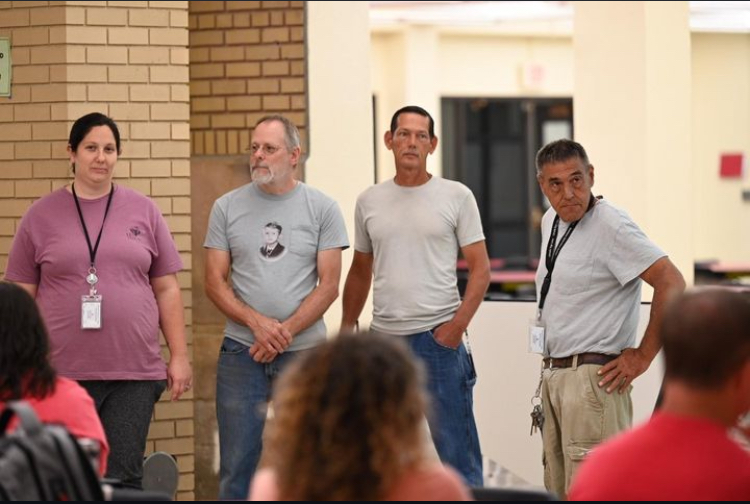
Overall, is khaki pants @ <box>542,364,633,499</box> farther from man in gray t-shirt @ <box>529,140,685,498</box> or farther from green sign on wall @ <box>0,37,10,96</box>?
green sign on wall @ <box>0,37,10,96</box>

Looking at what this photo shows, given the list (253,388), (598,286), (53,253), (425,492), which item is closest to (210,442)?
(253,388)

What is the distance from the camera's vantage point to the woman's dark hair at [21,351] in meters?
3.08

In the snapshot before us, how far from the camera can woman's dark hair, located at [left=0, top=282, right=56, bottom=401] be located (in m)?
3.08

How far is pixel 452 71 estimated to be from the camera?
57.3 ft

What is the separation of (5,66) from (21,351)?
3127 millimetres

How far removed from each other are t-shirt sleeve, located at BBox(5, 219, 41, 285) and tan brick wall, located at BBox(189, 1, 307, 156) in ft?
6.47

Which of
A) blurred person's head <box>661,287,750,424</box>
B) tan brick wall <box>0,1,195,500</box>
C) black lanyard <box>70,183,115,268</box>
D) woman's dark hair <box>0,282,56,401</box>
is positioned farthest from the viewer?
tan brick wall <box>0,1,195,500</box>

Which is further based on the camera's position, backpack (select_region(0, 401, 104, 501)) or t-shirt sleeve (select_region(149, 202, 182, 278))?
t-shirt sleeve (select_region(149, 202, 182, 278))

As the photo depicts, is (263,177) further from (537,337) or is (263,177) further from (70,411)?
(70,411)

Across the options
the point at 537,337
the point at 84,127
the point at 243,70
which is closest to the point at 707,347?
the point at 537,337

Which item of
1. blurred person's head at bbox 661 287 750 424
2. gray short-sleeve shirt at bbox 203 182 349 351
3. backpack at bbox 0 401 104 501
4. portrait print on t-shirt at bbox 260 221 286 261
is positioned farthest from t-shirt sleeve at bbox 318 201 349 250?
blurred person's head at bbox 661 287 750 424

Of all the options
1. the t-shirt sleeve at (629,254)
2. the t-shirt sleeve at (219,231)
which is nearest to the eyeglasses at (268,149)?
the t-shirt sleeve at (219,231)

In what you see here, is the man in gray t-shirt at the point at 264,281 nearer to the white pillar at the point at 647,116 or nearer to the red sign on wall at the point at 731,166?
the white pillar at the point at 647,116

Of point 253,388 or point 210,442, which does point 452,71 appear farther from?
point 253,388
